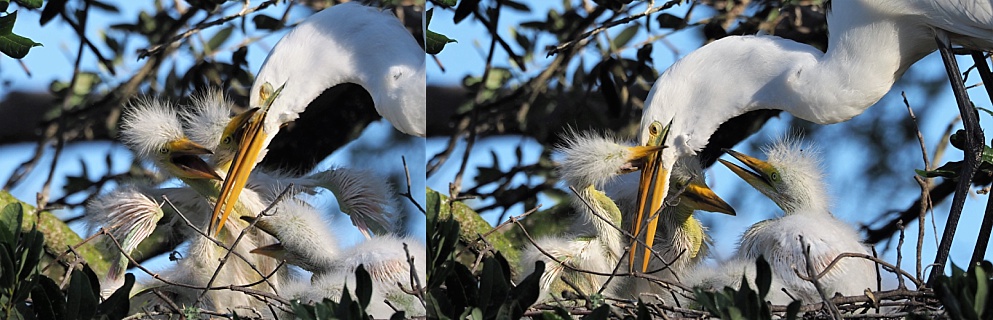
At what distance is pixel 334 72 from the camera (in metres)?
1.81

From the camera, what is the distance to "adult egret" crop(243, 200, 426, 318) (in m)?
1.75

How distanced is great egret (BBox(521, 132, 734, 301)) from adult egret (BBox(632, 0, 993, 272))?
0.16 feet

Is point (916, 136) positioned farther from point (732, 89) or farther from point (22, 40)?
point (22, 40)

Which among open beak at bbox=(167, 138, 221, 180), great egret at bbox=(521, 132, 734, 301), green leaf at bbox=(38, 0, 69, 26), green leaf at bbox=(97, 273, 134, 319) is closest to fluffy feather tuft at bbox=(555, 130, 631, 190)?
great egret at bbox=(521, 132, 734, 301)

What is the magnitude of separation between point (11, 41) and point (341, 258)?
64 centimetres

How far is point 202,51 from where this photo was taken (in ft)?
6.10

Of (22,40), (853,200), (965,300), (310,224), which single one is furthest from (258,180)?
(965,300)

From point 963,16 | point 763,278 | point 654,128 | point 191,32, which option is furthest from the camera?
point 191,32

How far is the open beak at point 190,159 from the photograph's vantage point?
180 cm

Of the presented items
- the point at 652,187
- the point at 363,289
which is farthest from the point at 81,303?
the point at 652,187

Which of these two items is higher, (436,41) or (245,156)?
(436,41)

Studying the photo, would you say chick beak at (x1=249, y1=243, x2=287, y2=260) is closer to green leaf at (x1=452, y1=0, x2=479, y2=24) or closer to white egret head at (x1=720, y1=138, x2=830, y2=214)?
green leaf at (x1=452, y1=0, x2=479, y2=24)

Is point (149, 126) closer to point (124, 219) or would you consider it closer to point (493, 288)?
point (124, 219)

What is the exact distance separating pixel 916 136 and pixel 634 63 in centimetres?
44
